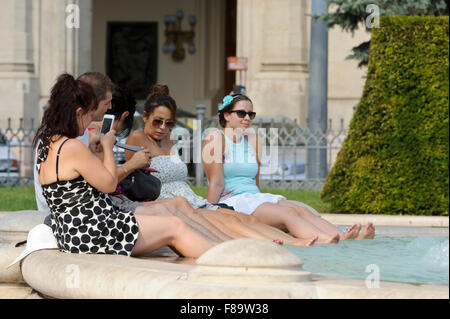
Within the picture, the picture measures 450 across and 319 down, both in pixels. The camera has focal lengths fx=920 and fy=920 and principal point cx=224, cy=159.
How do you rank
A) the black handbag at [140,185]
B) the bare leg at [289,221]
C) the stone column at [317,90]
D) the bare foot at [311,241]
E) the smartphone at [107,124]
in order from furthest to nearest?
the stone column at [317,90] < the bare leg at [289,221] < the bare foot at [311,241] < the black handbag at [140,185] < the smartphone at [107,124]

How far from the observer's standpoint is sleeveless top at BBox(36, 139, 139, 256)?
5.16m

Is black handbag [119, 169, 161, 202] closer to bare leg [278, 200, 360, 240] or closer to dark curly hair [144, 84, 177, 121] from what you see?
dark curly hair [144, 84, 177, 121]

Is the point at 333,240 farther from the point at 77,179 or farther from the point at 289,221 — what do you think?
the point at 77,179

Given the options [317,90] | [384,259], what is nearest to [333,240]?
[384,259]

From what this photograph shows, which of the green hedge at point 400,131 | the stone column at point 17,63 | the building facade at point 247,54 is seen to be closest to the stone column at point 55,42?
the building facade at point 247,54

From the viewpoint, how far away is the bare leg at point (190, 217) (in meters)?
5.77

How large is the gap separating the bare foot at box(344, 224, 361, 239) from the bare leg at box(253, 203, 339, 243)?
0.25ft

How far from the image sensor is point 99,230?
203 inches

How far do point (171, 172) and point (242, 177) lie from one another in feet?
2.32

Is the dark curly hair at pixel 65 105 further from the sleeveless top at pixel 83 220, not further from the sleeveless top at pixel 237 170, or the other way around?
the sleeveless top at pixel 237 170

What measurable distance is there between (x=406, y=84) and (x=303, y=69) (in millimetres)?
12167

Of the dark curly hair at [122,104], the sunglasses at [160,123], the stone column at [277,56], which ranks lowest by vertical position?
the sunglasses at [160,123]

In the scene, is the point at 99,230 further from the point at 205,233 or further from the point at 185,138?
the point at 185,138

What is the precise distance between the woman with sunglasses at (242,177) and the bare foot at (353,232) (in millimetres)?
111
